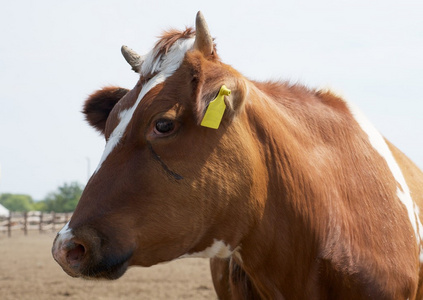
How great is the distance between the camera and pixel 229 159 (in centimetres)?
305

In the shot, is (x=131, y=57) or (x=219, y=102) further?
(x=131, y=57)

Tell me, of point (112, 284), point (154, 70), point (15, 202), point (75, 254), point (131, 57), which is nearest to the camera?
point (75, 254)

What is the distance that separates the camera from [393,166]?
12.5ft

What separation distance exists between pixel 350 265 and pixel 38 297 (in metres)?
7.81

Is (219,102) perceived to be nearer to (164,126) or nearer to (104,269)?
(164,126)

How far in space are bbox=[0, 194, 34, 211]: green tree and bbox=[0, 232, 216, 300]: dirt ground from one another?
4897 inches

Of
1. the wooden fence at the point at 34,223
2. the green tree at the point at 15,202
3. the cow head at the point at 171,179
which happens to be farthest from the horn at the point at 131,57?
the green tree at the point at 15,202

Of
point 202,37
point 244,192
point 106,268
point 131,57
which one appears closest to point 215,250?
point 244,192

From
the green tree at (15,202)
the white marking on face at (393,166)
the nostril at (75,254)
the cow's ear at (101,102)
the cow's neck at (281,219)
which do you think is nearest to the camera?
the nostril at (75,254)

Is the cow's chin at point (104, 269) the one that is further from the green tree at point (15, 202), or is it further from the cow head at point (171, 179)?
the green tree at point (15, 202)

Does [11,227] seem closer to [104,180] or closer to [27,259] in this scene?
[27,259]

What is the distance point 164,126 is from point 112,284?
8.84 m

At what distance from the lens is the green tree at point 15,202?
13388cm

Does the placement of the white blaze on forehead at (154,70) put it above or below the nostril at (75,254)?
above
